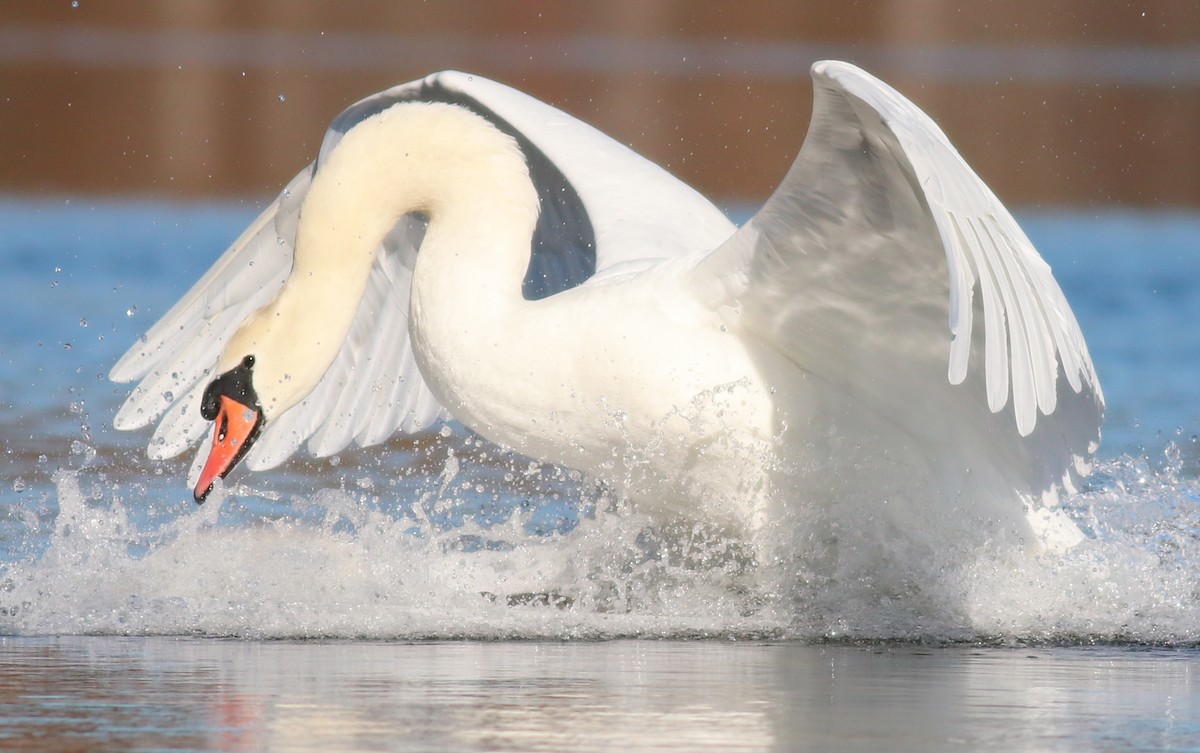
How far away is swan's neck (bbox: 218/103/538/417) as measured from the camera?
248 inches

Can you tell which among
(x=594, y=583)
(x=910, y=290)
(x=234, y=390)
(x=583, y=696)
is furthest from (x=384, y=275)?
(x=583, y=696)

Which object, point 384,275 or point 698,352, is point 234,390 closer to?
point 698,352

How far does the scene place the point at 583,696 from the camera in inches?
181

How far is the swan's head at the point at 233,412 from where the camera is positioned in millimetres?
6227

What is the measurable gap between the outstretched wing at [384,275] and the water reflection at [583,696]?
219cm

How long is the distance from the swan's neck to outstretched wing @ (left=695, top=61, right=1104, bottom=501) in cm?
65

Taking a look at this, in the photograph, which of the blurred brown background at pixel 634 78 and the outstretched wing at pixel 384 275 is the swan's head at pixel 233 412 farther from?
the blurred brown background at pixel 634 78

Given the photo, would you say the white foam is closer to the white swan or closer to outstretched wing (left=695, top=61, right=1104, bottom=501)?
the white swan

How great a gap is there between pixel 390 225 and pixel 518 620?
53.0 inches

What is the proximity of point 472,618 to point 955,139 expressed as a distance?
62.6 ft

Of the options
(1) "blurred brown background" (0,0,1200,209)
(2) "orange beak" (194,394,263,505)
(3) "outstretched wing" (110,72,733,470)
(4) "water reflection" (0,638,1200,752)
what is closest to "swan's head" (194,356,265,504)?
(2) "orange beak" (194,394,263,505)

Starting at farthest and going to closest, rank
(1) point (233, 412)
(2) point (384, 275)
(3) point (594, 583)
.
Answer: (2) point (384, 275)
(3) point (594, 583)
(1) point (233, 412)

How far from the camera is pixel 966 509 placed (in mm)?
6344

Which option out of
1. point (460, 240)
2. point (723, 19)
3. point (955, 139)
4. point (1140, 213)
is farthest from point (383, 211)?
point (723, 19)
